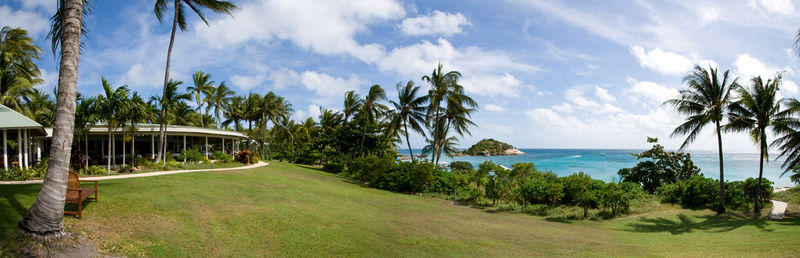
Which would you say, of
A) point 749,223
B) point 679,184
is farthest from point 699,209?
point 749,223

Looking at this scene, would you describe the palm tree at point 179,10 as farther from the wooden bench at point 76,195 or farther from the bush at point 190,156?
the wooden bench at point 76,195

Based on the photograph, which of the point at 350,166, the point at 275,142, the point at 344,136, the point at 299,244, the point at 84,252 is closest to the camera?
the point at 84,252

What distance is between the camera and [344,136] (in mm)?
29328

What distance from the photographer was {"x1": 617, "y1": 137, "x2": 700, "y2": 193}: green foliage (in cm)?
2052

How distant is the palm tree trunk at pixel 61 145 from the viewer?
5.47 meters

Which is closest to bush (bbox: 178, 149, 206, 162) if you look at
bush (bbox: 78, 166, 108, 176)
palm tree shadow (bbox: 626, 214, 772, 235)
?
bush (bbox: 78, 166, 108, 176)

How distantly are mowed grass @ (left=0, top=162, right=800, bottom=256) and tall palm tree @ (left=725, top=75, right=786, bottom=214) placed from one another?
3.52 m

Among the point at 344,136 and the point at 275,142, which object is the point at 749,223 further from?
the point at 275,142

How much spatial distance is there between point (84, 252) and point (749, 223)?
55.0 feet

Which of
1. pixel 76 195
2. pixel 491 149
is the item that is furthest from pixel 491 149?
pixel 76 195

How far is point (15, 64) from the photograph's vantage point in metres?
21.0

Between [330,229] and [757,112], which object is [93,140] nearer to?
[330,229]

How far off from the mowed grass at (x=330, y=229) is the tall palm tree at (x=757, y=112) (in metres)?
3.52

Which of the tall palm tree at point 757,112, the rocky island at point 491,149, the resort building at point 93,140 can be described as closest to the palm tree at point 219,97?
the resort building at point 93,140
